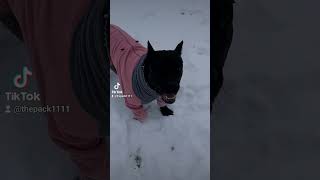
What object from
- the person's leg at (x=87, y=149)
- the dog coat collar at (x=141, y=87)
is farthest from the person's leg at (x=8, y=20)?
the dog coat collar at (x=141, y=87)

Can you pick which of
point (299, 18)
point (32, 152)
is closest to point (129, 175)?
point (32, 152)

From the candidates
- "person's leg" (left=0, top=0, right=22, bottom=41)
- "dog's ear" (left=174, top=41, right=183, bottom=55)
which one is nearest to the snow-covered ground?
"dog's ear" (left=174, top=41, right=183, bottom=55)

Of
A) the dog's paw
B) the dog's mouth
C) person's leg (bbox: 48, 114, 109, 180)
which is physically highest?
the dog's mouth

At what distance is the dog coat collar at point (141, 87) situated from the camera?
1193mm

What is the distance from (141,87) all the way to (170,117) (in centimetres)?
11

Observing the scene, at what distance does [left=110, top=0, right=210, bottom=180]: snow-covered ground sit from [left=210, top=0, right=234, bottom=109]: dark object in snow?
5cm

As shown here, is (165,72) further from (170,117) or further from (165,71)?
(170,117)

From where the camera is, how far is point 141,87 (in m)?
1.20

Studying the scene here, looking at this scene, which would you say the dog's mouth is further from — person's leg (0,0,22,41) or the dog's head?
person's leg (0,0,22,41)

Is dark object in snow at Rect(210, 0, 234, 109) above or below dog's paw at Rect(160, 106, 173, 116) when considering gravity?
above

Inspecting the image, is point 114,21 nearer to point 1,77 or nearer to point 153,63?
point 153,63

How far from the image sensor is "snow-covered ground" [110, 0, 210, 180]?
45.4 inches

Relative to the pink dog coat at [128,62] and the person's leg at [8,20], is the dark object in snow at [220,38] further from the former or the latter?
the person's leg at [8,20]

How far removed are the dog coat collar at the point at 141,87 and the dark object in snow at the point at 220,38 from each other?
6.2 inches
